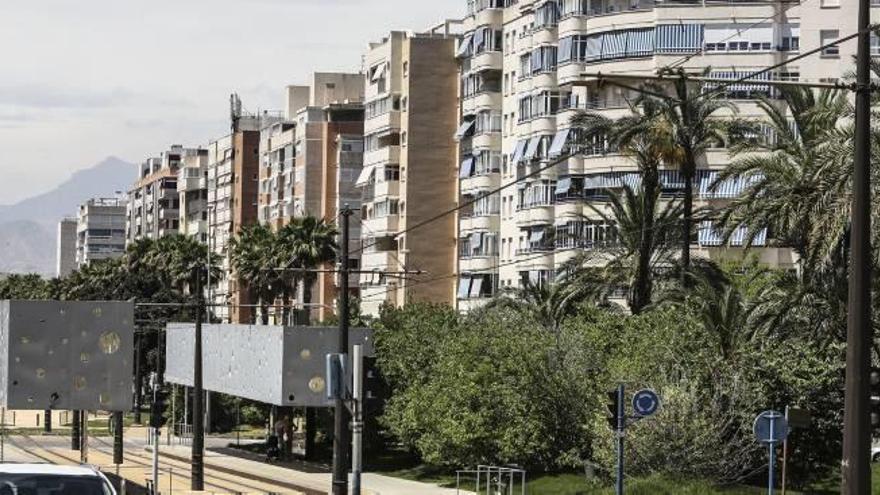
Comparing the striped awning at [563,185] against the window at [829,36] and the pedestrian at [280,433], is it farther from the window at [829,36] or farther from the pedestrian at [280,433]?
the pedestrian at [280,433]

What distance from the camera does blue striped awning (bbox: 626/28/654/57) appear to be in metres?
89.7

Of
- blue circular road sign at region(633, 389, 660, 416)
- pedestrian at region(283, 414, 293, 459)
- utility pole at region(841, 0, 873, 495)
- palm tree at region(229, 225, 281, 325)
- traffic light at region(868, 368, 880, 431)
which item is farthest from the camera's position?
palm tree at region(229, 225, 281, 325)

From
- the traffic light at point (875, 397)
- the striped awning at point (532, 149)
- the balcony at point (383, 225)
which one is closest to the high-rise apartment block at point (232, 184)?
the balcony at point (383, 225)

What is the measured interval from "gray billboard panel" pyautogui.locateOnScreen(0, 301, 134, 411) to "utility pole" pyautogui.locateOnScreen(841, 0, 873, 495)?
23.6 meters

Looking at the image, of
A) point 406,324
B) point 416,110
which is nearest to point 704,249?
point 406,324

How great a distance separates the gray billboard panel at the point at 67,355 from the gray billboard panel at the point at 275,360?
19719mm

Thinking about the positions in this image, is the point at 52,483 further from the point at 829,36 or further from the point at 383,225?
the point at 383,225

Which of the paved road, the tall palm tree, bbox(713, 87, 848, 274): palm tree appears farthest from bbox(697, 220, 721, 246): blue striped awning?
bbox(713, 87, 848, 274): palm tree

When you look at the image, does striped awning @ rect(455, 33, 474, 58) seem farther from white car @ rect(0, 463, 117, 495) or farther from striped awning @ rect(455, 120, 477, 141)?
white car @ rect(0, 463, 117, 495)

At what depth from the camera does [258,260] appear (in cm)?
10838

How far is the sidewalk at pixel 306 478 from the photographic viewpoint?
194ft

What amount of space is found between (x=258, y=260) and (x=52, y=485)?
89362 mm

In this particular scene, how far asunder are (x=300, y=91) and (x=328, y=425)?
9536 cm

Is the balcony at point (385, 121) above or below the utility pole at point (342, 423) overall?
above
